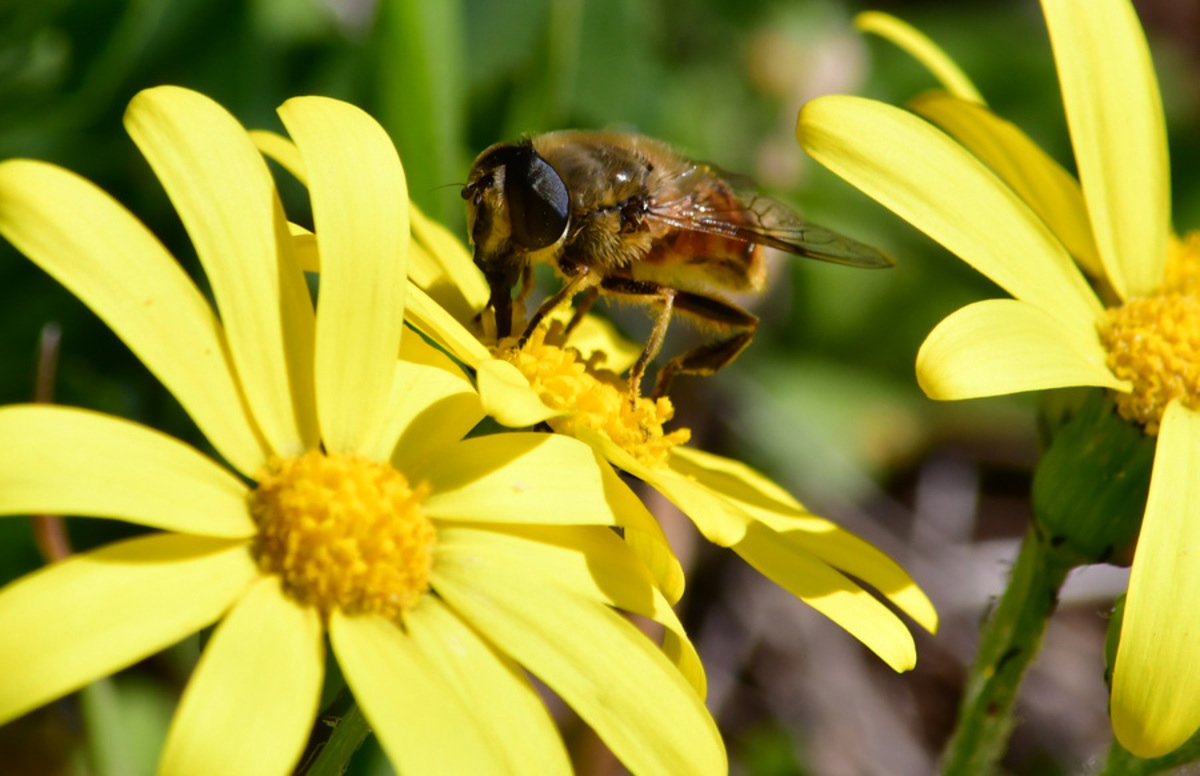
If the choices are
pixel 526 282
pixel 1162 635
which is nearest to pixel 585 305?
pixel 526 282

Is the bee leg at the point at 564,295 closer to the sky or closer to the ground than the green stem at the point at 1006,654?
closer to the sky

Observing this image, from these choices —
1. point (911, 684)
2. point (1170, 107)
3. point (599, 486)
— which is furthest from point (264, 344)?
point (1170, 107)

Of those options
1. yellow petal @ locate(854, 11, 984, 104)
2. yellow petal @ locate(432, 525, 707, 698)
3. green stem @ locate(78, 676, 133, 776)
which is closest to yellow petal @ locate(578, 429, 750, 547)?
yellow petal @ locate(432, 525, 707, 698)

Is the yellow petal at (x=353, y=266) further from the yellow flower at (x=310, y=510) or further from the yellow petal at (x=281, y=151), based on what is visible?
the yellow petal at (x=281, y=151)

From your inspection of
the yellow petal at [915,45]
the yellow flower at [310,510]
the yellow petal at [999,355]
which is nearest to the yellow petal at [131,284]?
the yellow flower at [310,510]

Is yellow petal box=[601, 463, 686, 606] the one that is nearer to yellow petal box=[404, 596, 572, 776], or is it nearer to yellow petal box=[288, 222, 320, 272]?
yellow petal box=[404, 596, 572, 776]

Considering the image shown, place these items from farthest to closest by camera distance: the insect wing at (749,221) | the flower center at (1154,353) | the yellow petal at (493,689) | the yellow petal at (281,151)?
the insect wing at (749,221) < the flower center at (1154,353) < the yellow petal at (281,151) < the yellow petal at (493,689)
